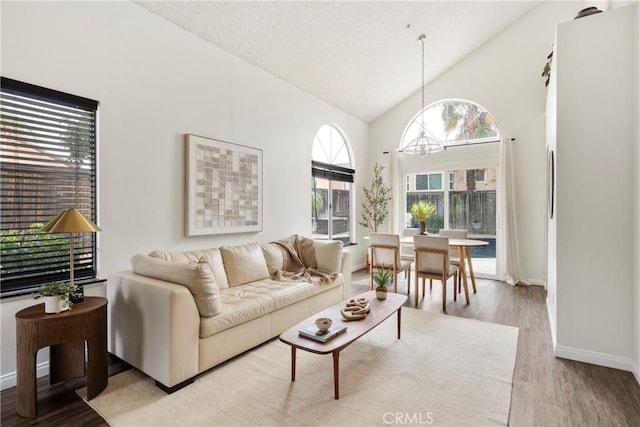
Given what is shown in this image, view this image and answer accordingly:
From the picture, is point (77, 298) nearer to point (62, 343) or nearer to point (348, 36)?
point (62, 343)

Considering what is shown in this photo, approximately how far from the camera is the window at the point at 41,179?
7.02 ft

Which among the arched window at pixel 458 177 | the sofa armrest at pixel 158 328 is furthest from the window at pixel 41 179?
the arched window at pixel 458 177

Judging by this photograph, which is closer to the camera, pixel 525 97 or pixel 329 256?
pixel 329 256

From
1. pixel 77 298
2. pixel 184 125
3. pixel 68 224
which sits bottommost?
pixel 77 298

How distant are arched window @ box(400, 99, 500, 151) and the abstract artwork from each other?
354 centimetres

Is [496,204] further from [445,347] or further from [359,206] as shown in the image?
[445,347]

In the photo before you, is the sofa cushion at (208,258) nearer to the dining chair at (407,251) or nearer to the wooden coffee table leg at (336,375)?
the wooden coffee table leg at (336,375)

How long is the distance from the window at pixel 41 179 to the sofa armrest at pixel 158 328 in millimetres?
511

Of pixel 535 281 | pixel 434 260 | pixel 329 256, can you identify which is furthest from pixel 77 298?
pixel 535 281

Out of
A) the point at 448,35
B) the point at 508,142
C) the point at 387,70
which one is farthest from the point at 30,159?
the point at 508,142

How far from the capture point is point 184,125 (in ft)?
10.4

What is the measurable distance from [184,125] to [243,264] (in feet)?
5.04

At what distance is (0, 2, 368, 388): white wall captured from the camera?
7.30ft

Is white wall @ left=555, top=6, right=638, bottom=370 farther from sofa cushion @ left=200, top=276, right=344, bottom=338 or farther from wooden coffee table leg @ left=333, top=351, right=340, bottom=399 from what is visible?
sofa cushion @ left=200, top=276, right=344, bottom=338
